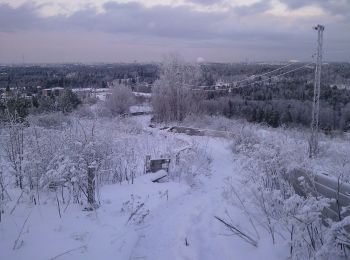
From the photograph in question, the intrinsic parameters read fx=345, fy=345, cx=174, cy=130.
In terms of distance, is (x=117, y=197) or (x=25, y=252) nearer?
(x=25, y=252)

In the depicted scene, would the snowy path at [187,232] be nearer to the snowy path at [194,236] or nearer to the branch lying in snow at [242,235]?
the snowy path at [194,236]

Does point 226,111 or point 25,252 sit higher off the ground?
point 25,252

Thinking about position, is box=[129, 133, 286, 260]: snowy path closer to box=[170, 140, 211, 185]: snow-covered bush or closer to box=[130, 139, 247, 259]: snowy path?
box=[130, 139, 247, 259]: snowy path

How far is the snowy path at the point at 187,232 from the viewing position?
578 cm

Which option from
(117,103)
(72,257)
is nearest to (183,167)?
(72,257)

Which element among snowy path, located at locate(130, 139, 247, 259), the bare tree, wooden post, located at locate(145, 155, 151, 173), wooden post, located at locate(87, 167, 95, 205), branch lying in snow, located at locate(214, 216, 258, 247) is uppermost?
the bare tree

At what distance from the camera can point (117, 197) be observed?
7.78m

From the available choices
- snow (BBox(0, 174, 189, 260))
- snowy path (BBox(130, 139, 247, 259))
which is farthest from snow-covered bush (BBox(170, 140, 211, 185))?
snow (BBox(0, 174, 189, 260))

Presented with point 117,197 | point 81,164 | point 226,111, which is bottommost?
point 226,111

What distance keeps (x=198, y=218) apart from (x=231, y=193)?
1312 mm

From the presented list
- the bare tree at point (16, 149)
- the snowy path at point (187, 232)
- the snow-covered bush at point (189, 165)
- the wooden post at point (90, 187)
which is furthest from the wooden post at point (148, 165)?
the bare tree at point (16, 149)

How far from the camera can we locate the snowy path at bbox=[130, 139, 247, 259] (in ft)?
19.0

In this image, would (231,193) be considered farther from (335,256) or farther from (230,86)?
(230,86)

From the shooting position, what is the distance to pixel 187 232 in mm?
6531
